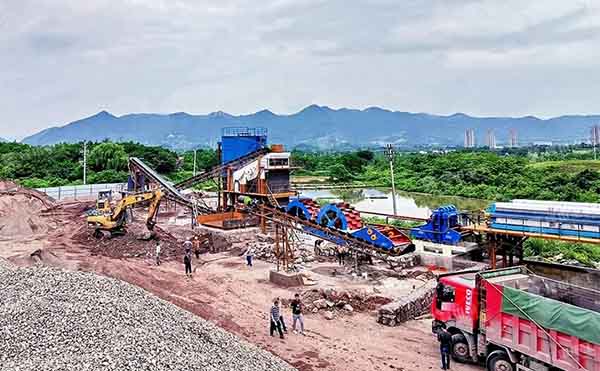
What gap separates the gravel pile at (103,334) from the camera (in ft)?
37.1

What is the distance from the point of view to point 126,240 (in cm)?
3145

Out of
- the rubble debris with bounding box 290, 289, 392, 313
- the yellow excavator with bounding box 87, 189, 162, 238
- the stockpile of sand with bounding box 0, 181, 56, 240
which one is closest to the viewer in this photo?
the rubble debris with bounding box 290, 289, 392, 313

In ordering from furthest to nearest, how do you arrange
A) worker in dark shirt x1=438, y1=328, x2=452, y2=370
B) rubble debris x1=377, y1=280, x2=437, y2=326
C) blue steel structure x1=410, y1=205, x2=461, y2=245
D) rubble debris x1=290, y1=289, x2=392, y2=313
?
1. blue steel structure x1=410, y1=205, x2=461, y2=245
2. rubble debris x1=290, y1=289, x2=392, y2=313
3. rubble debris x1=377, y1=280, x2=437, y2=326
4. worker in dark shirt x1=438, y1=328, x2=452, y2=370

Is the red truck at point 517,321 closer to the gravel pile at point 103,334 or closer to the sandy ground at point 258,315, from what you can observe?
the sandy ground at point 258,315

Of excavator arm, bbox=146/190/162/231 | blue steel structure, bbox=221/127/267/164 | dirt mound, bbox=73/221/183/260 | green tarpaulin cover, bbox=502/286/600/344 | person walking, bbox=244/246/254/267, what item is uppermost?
blue steel structure, bbox=221/127/267/164

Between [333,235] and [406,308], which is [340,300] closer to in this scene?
[406,308]

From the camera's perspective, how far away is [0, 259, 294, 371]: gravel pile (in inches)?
445

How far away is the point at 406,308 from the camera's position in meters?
18.2

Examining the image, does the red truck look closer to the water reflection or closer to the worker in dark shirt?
the worker in dark shirt

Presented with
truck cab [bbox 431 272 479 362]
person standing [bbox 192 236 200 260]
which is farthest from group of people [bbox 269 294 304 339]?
person standing [bbox 192 236 200 260]

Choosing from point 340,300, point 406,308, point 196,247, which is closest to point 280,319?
point 340,300

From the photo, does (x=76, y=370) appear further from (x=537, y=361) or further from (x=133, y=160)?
(x=133, y=160)

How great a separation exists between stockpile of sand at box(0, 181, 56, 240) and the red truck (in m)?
29.6

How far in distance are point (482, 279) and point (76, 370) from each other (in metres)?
9.86
